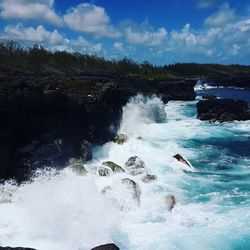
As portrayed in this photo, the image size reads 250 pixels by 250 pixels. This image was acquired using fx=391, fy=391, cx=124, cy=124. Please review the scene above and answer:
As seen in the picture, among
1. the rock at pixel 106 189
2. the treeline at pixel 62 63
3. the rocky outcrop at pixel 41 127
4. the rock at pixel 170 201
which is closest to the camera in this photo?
the rock at pixel 170 201

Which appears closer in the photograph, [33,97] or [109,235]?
[109,235]

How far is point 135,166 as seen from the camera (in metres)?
28.5

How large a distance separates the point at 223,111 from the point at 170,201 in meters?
37.0

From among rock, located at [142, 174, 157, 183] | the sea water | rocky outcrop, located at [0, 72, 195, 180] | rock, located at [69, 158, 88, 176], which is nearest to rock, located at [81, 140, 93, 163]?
rocky outcrop, located at [0, 72, 195, 180]

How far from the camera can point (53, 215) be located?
20.6 metres

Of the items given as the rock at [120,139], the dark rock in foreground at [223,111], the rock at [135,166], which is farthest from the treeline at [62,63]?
the rock at [135,166]

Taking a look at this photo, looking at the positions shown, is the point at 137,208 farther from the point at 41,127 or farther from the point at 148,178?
the point at 41,127

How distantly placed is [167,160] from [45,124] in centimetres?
1031

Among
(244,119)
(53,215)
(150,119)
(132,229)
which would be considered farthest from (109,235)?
(244,119)

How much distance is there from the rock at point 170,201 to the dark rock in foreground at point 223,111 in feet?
109

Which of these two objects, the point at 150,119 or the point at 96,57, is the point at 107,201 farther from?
the point at 96,57

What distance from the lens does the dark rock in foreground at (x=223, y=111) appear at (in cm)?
5534

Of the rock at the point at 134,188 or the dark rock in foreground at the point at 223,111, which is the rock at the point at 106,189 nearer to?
the rock at the point at 134,188

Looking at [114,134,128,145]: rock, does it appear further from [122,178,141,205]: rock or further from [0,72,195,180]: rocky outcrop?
[122,178,141,205]: rock
